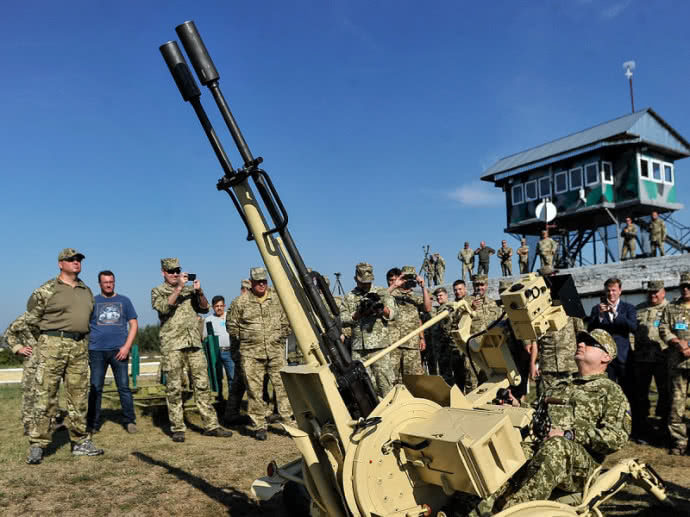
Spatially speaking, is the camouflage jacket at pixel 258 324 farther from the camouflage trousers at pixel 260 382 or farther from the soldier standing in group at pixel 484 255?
the soldier standing in group at pixel 484 255

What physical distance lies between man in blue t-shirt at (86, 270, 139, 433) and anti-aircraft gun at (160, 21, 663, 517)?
4.26m

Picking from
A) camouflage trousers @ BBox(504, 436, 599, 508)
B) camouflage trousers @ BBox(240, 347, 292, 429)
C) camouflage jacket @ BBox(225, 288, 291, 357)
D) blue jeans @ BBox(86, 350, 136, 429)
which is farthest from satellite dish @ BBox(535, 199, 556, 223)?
camouflage trousers @ BBox(504, 436, 599, 508)

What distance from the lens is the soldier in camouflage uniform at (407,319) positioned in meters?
7.59

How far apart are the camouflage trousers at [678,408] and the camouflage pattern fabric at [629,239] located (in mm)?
16250

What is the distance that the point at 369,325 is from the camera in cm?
697

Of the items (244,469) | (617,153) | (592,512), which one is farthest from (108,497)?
(617,153)

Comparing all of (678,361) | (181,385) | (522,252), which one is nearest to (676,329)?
(678,361)

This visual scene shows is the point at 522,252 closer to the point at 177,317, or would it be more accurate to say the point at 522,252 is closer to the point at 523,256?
the point at 523,256

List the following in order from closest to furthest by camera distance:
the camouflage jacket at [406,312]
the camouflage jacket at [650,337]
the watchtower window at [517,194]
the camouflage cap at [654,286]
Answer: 1. the camouflage jacket at [650,337]
2. the camouflage cap at [654,286]
3. the camouflage jacket at [406,312]
4. the watchtower window at [517,194]

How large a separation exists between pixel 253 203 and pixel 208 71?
943 millimetres

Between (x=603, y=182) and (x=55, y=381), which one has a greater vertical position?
(x=55, y=381)

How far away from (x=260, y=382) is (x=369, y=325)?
5.63 ft

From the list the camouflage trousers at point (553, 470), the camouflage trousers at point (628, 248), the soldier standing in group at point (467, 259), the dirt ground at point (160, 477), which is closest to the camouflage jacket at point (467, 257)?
the soldier standing in group at point (467, 259)

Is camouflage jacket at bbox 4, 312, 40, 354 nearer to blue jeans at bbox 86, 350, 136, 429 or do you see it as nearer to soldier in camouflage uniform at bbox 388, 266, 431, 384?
blue jeans at bbox 86, 350, 136, 429
